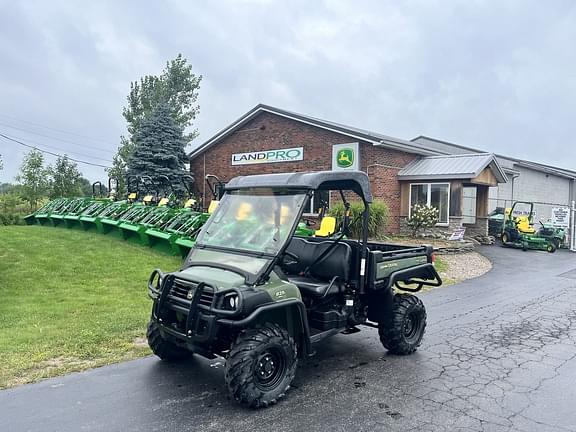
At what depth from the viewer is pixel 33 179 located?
2386 cm

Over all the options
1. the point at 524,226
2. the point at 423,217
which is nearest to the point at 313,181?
the point at 423,217

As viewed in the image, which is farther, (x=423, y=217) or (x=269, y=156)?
(x=269, y=156)

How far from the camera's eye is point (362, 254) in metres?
4.95

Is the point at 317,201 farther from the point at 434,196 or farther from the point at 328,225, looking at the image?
the point at 434,196

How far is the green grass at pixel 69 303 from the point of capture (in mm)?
5160

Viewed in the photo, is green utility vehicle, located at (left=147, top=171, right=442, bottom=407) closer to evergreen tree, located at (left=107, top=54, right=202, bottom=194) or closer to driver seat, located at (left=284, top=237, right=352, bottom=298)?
driver seat, located at (left=284, top=237, right=352, bottom=298)

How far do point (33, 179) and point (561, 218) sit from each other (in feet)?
85.8

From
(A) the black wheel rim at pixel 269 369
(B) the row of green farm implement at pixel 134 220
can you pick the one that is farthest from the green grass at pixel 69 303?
(A) the black wheel rim at pixel 269 369

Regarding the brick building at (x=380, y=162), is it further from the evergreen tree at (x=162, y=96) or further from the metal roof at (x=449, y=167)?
the evergreen tree at (x=162, y=96)

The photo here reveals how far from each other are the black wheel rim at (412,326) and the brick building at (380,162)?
1347cm

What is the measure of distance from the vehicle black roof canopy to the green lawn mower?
16.8 m

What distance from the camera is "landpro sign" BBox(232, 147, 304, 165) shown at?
846 inches

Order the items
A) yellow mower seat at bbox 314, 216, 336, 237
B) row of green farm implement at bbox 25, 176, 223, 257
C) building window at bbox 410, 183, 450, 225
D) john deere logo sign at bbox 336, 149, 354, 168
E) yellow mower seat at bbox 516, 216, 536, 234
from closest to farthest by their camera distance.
Answer: yellow mower seat at bbox 314, 216, 336, 237
row of green farm implement at bbox 25, 176, 223, 257
building window at bbox 410, 183, 450, 225
john deere logo sign at bbox 336, 149, 354, 168
yellow mower seat at bbox 516, 216, 536, 234

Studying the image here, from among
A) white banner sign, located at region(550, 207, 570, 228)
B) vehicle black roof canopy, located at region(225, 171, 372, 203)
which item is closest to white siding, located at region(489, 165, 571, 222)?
white banner sign, located at region(550, 207, 570, 228)
